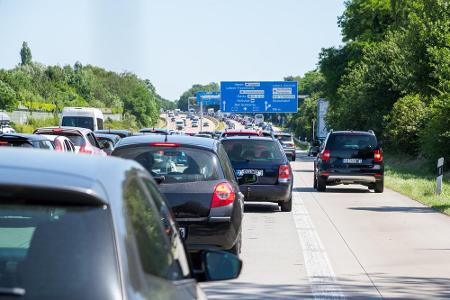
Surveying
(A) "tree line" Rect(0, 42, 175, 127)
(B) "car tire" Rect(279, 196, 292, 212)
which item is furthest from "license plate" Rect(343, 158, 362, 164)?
(A) "tree line" Rect(0, 42, 175, 127)

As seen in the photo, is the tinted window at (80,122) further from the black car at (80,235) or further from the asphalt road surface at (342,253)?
the black car at (80,235)

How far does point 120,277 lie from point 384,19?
72730 millimetres

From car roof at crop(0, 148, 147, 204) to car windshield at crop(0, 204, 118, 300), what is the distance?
0.07 m

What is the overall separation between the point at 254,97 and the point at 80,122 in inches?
1176

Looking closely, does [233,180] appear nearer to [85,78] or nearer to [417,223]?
[417,223]

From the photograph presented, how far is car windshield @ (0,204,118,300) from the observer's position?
131 inches

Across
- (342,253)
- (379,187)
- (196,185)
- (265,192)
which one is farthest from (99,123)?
(196,185)

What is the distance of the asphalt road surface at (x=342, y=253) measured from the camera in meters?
10.8

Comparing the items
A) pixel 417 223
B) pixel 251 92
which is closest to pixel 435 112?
pixel 417 223

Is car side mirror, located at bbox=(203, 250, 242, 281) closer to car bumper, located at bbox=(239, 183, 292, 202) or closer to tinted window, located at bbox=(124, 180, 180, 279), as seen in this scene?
tinted window, located at bbox=(124, 180, 180, 279)

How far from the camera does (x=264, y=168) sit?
20578 millimetres

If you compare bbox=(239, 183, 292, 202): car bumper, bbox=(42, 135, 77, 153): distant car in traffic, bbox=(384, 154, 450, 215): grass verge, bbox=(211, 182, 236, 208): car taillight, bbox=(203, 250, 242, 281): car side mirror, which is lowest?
bbox=(384, 154, 450, 215): grass verge

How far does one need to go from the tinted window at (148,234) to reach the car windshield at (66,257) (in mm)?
165

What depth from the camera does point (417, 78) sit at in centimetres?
4853
